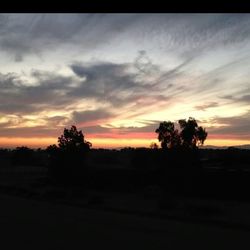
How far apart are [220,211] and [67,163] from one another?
22.2 metres

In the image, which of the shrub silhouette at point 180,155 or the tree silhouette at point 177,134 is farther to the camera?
the tree silhouette at point 177,134

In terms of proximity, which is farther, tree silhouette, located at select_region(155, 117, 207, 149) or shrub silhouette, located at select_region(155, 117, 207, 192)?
tree silhouette, located at select_region(155, 117, 207, 149)

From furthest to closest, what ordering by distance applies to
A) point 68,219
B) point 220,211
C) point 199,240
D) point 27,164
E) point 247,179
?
1. point 27,164
2. point 247,179
3. point 220,211
4. point 68,219
5. point 199,240

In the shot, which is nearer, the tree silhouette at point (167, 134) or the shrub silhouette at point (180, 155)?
the shrub silhouette at point (180, 155)

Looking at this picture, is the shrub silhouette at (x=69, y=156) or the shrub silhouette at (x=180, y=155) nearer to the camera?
the shrub silhouette at (x=180, y=155)

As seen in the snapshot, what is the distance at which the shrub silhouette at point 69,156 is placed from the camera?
4359cm

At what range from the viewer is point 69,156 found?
144 ft

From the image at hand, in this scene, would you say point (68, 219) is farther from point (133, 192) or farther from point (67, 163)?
point (67, 163)

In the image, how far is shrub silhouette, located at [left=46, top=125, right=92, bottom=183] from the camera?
43594 millimetres

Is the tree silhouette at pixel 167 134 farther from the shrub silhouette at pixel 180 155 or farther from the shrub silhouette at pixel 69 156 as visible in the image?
the shrub silhouette at pixel 69 156

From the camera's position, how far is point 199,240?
15.8 m

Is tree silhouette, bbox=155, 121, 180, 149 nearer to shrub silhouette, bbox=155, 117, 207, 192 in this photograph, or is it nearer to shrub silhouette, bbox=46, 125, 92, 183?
shrub silhouette, bbox=155, 117, 207, 192
